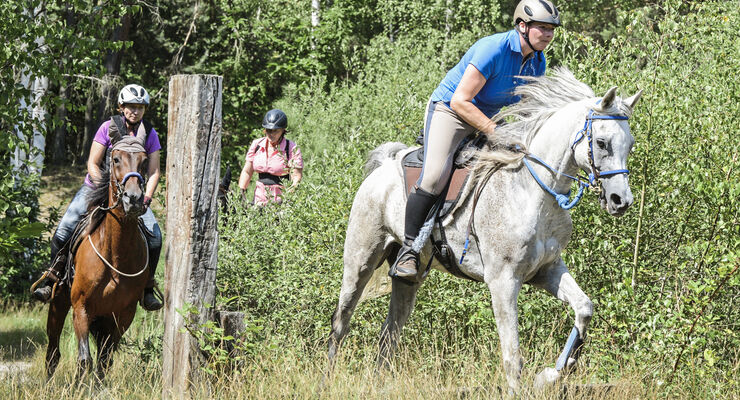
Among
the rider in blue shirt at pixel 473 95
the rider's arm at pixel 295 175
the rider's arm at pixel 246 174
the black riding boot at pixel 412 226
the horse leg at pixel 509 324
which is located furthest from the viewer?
the rider's arm at pixel 246 174

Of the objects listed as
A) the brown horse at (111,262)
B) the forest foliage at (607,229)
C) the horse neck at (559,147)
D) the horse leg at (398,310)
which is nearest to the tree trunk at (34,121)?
the forest foliage at (607,229)

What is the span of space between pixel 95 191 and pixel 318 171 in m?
3.61

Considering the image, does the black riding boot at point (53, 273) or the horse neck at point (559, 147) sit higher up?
the horse neck at point (559, 147)

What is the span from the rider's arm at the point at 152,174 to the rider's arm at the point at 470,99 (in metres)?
2.76

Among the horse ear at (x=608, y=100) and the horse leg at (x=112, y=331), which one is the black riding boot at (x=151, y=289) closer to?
the horse leg at (x=112, y=331)

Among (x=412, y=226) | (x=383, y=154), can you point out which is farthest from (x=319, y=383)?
(x=383, y=154)

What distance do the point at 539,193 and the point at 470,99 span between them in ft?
2.59

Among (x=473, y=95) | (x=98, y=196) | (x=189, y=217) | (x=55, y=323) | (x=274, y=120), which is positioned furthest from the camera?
(x=274, y=120)

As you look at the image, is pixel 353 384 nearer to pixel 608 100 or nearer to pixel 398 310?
pixel 398 310

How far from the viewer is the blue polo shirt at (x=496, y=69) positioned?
17.6 ft

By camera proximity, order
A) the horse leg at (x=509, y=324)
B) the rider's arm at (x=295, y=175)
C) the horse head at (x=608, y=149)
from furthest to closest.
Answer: the rider's arm at (x=295, y=175), the horse leg at (x=509, y=324), the horse head at (x=608, y=149)

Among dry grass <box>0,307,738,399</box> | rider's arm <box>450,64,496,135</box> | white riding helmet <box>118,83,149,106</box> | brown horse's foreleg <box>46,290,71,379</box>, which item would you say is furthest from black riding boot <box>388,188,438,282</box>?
brown horse's foreleg <box>46,290,71,379</box>

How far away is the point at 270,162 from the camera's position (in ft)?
32.1

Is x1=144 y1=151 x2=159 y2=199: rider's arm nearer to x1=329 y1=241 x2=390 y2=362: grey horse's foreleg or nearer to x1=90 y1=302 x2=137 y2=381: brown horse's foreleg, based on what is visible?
x1=90 y1=302 x2=137 y2=381: brown horse's foreleg
